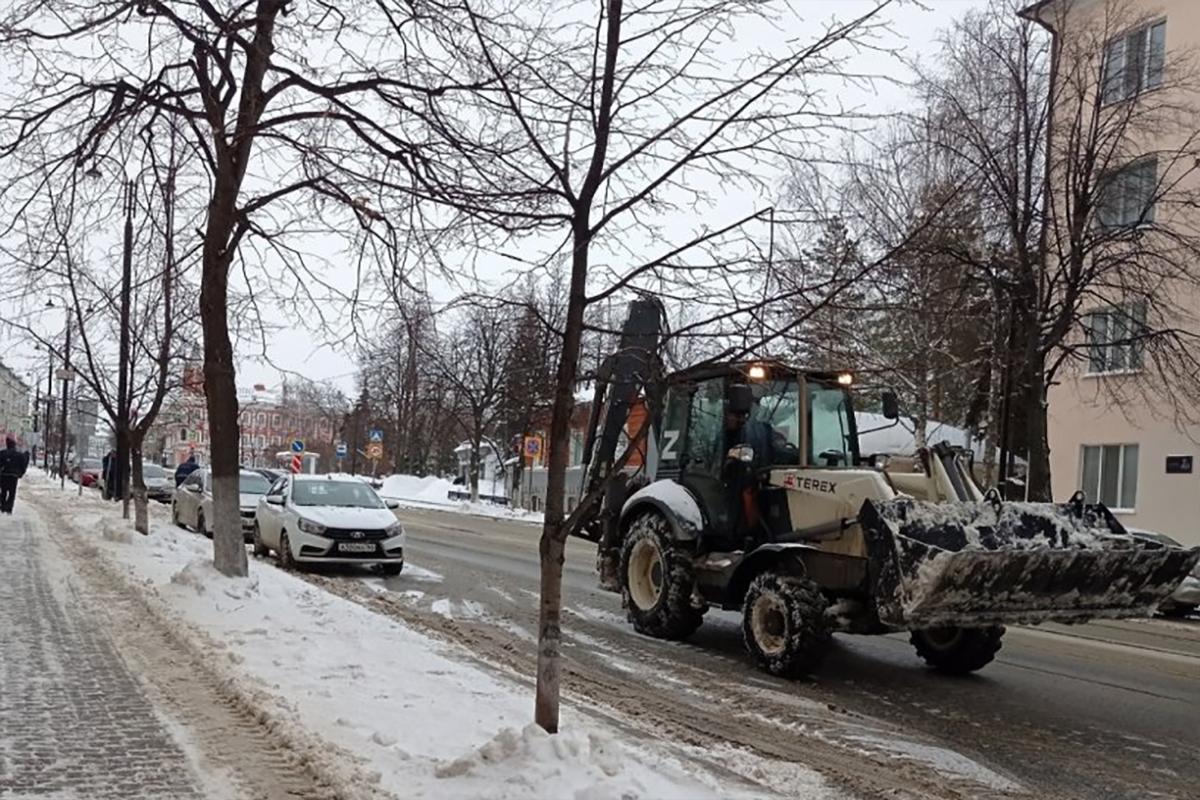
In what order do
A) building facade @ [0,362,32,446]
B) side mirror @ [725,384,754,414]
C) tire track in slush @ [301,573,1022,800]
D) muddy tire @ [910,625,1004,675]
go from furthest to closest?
1. building facade @ [0,362,32,446]
2. muddy tire @ [910,625,1004,675]
3. side mirror @ [725,384,754,414]
4. tire track in slush @ [301,573,1022,800]

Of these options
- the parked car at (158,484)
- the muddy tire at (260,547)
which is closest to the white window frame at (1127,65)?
the muddy tire at (260,547)

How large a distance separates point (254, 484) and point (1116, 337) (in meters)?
18.1

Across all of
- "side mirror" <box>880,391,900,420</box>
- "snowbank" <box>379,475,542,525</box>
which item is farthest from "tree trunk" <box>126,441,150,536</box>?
"snowbank" <box>379,475,542,525</box>

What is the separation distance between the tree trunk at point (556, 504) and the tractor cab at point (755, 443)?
3.98 meters

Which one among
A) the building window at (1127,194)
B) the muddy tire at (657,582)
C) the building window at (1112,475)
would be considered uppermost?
the building window at (1127,194)

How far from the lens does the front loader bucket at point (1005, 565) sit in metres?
7.81

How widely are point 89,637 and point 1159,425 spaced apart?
21.7 m

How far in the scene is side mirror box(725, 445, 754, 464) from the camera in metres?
9.86

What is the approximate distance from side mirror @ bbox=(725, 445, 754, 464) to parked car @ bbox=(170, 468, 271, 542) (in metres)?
13.5

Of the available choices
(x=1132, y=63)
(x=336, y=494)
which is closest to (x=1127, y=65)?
(x=1132, y=63)

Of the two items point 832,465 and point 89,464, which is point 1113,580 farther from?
point 89,464

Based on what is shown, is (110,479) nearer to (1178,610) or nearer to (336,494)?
(336,494)

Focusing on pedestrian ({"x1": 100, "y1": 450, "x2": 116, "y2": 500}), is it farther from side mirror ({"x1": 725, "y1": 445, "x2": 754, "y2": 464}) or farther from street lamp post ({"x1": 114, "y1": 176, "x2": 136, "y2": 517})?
side mirror ({"x1": 725, "y1": 445, "x2": 754, "y2": 464})

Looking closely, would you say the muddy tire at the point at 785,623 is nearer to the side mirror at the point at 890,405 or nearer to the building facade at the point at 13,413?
the side mirror at the point at 890,405
